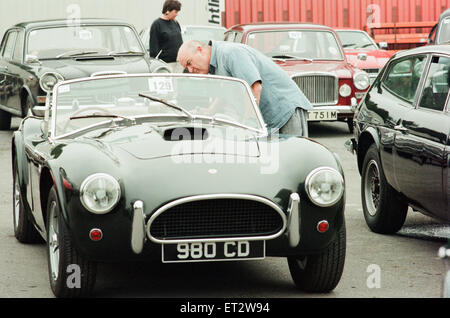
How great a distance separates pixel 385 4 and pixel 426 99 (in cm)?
1984

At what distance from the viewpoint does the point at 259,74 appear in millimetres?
7402

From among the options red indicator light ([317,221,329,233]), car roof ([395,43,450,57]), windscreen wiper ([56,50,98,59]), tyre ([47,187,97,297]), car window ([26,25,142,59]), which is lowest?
tyre ([47,187,97,297])

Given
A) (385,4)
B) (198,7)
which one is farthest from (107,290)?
(385,4)

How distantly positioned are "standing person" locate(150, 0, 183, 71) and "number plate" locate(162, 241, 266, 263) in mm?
9524

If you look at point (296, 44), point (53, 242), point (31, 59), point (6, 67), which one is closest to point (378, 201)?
point (53, 242)

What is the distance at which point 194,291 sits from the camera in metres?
5.77

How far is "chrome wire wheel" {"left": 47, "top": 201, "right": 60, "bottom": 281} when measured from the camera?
18.6 ft

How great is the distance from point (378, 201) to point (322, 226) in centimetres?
240

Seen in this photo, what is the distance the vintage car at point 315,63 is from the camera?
47.5ft

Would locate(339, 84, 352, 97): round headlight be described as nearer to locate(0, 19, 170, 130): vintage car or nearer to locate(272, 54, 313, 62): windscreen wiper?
locate(272, 54, 313, 62): windscreen wiper

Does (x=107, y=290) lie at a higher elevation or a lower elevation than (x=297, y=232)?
lower

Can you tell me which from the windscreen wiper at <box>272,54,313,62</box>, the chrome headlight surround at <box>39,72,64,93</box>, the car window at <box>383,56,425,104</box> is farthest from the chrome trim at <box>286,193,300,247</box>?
the windscreen wiper at <box>272,54,313,62</box>

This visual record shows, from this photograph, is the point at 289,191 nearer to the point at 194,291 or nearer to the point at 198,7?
the point at 194,291

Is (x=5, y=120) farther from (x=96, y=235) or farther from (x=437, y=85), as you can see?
(x=96, y=235)
